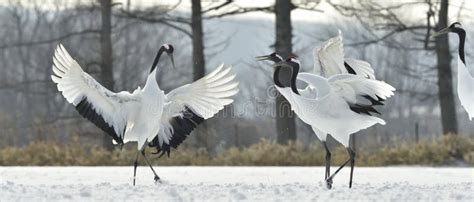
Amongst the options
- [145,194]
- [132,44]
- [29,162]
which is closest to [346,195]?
[145,194]

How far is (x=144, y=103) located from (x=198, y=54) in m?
9.81

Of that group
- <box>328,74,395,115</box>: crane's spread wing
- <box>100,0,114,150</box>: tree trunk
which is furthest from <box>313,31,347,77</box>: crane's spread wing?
<box>100,0,114,150</box>: tree trunk

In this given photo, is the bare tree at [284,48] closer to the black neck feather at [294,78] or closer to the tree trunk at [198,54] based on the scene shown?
the tree trunk at [198,54]

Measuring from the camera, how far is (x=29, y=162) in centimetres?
1720

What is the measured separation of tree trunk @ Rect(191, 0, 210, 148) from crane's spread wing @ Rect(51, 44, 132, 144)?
9.42 m

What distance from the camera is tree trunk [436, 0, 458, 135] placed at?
65.0ft

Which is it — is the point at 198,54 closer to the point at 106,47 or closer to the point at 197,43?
the point at 197,43

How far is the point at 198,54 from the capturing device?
19344 millimetres

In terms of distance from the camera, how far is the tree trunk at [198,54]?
758 inches

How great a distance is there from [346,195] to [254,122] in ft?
58.7

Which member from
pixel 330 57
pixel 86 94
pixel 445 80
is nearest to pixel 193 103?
pixel 86 94

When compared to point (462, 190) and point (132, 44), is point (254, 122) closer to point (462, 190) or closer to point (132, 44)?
point (132, 44)

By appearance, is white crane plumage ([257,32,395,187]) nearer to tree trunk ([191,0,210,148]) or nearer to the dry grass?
the dry grass

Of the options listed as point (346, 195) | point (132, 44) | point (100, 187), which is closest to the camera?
point (346, 195)
